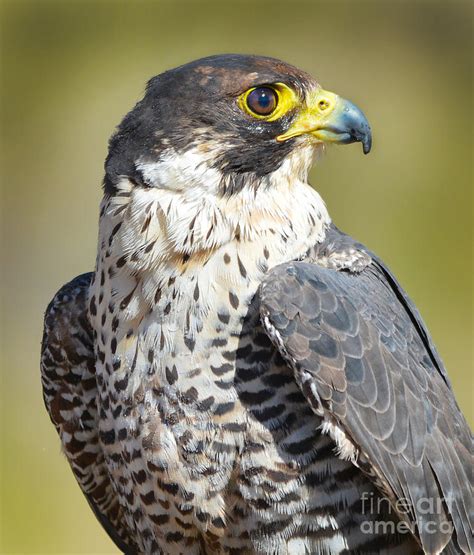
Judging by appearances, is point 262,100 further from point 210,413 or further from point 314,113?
point 210,413

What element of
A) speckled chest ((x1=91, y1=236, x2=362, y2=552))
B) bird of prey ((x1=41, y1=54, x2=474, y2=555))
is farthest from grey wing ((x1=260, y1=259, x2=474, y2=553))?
speckled chest ((x1=91, y1=236, x2=362, y2=552))

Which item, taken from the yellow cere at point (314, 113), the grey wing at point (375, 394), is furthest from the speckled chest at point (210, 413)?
the yellow cere at point (314, 113)

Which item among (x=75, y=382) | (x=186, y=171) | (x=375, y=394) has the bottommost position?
(x=75, y=382)

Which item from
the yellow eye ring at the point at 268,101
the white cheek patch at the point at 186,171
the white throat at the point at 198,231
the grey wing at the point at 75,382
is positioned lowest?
the grey wing at the point at 75,382

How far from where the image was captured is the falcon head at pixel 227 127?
3.74 meters

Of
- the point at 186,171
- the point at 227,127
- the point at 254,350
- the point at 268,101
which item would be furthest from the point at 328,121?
the point at 254,350

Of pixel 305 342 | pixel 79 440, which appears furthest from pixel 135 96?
pixel 305 342

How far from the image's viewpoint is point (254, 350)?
3617 mm

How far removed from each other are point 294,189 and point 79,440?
139cm

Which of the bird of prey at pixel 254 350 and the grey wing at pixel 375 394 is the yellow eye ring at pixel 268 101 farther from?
the grey wing at pixel 375 394

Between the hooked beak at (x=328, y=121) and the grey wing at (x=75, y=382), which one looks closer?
the hooked beak at (x=328, y=121)

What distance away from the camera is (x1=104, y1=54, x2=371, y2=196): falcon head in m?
3.74

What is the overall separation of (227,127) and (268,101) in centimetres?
19

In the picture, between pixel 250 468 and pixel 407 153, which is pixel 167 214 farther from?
pixel 407 153
